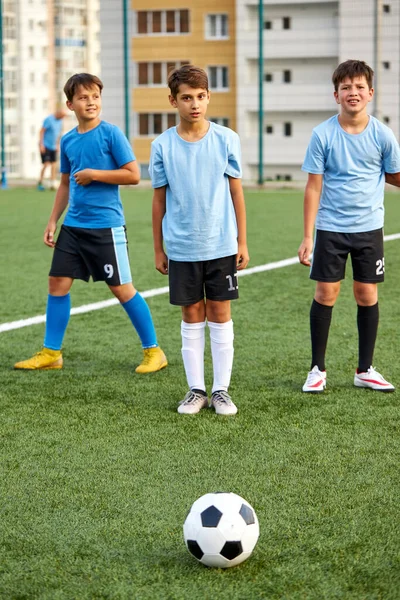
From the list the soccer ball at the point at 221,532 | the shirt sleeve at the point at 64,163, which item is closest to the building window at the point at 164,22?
the shirt sleeve at the point at 64,163

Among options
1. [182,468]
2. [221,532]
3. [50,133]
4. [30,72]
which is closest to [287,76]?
[30,72]

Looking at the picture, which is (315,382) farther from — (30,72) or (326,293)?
(30,72)

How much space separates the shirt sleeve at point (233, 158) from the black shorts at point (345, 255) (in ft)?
2.16

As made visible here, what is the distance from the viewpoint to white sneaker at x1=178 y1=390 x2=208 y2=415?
4.94 metres

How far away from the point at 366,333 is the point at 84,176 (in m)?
1.73

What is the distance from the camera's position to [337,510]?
142 inches

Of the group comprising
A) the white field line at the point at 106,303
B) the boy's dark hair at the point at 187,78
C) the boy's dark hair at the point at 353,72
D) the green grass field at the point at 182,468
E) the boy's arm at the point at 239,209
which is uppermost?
the boy's dark hair at the point at 353,72

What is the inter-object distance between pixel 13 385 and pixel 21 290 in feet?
10.9

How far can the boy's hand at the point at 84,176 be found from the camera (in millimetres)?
5547

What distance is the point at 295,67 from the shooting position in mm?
54562

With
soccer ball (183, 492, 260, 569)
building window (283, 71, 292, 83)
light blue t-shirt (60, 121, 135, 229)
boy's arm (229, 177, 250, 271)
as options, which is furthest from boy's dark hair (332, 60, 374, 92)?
building window (283, 71, 292, 83)

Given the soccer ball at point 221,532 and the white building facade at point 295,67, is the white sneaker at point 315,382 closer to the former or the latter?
the soccer ball at point 221,532

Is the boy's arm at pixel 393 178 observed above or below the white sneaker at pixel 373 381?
above

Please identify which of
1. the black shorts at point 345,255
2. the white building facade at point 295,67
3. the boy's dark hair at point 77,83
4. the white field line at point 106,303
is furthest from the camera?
the white building facade at point 295,67
